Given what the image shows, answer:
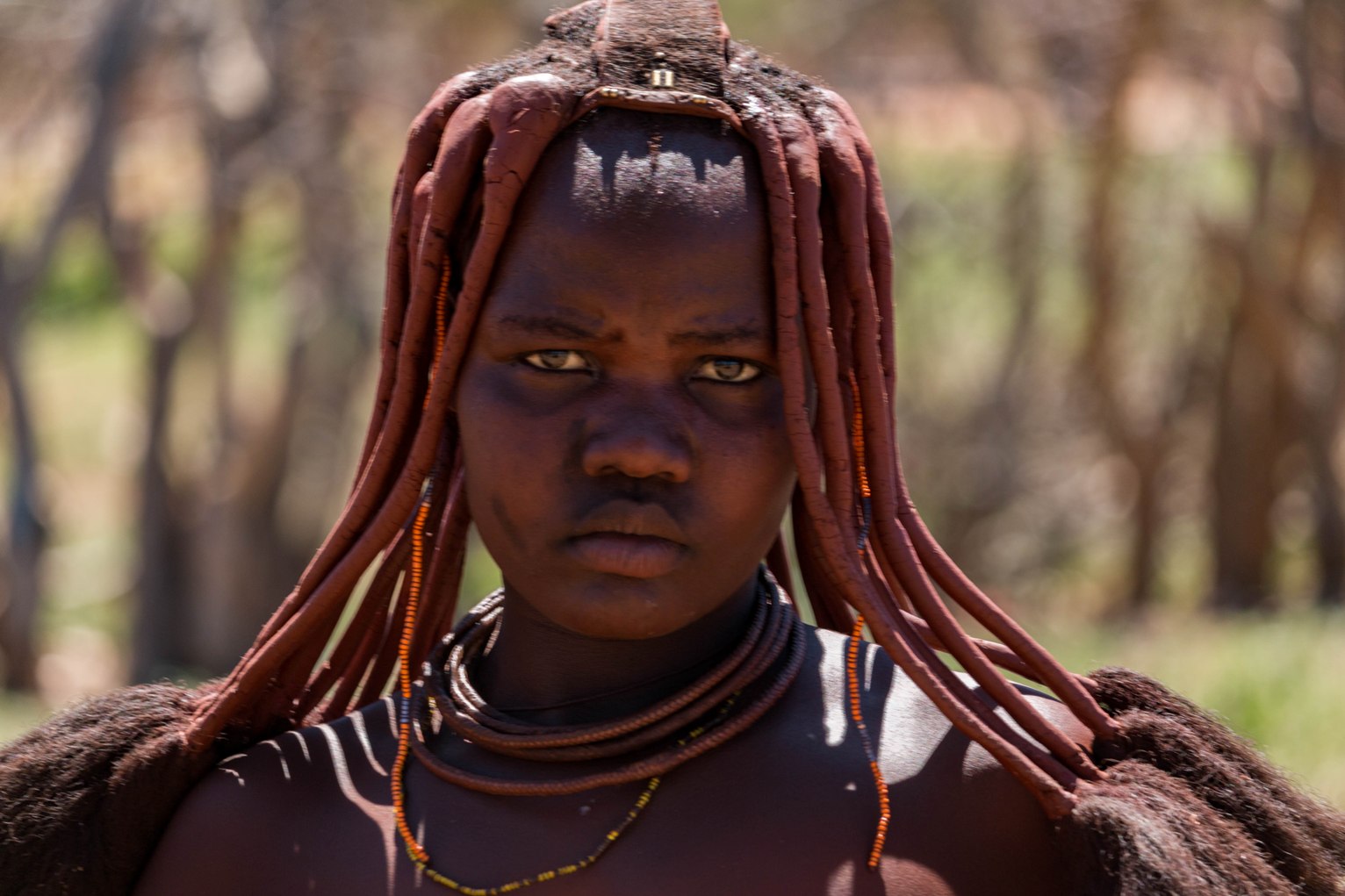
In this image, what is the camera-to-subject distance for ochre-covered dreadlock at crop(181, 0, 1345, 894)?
1986 mm

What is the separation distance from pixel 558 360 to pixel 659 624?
1.05 feet

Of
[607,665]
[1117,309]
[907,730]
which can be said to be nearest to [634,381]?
[607,665]

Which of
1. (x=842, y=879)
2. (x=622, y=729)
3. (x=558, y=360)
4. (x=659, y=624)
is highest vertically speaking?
(x=558, y=360)

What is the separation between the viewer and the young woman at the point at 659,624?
6.52 ft

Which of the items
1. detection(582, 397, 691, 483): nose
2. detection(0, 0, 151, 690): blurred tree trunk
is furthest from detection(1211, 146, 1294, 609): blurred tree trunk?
detection(582, 397, 691, 483): nose

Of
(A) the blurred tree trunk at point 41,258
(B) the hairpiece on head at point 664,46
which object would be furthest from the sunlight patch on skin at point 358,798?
(A) the blurred tree trunk at point 41,258

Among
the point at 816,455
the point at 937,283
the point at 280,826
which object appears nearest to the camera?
the point at 816,455

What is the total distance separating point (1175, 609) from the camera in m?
9.15

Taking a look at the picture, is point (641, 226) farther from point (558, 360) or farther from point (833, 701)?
point (833, 701)

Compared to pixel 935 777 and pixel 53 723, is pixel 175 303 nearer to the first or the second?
pixel 53 723

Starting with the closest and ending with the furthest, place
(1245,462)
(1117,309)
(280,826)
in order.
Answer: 1. (280,826)
2. (1245,462)
3. (1117,309)

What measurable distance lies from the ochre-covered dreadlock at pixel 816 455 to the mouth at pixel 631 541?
175mm

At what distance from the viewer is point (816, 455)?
2.05 meters

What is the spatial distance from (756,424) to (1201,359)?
8.10m
